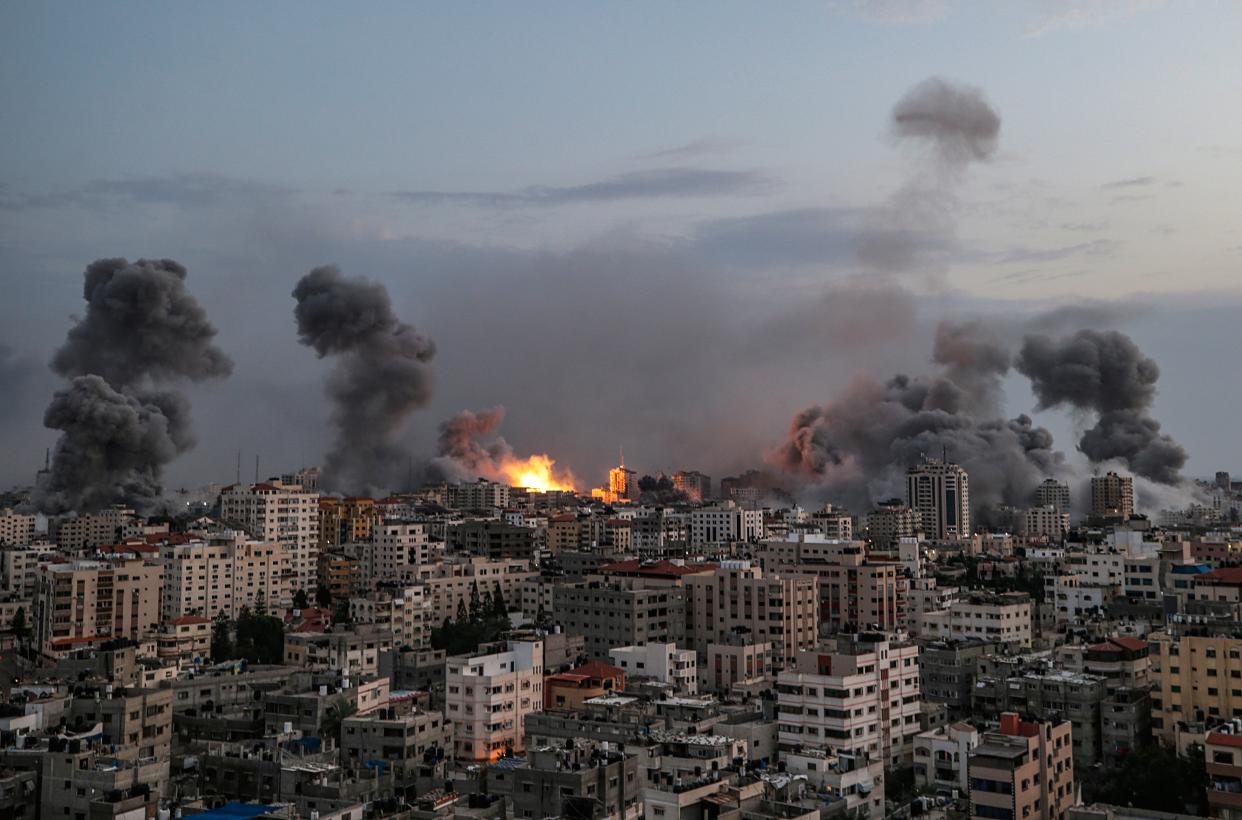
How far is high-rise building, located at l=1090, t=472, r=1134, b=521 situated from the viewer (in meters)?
88.3

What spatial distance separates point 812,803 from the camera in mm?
17703

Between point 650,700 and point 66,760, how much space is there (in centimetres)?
1117

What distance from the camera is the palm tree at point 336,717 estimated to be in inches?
901

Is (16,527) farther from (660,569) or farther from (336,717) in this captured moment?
(336,717)

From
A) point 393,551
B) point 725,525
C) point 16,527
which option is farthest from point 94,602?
point 725,525

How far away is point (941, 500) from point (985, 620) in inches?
1919

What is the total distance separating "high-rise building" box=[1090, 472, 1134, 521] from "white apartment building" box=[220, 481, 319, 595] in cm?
5476

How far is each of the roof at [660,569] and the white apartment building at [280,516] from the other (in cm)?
1804

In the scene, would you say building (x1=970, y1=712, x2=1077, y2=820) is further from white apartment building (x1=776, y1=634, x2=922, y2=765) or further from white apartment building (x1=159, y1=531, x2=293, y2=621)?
white apartment building (x1=159, y1=531, x2=293, y2=621)

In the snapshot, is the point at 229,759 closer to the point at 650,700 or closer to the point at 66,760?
the point at 66,760

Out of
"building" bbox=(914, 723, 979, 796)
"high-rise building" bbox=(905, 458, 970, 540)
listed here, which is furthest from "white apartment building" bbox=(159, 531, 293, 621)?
"high-rise building" bbox=(905, 458, 970, 540)

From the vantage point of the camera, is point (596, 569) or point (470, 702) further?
point (596, 569)

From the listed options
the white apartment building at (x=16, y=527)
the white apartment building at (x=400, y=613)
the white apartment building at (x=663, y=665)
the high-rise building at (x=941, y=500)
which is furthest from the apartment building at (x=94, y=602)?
the high-rise building at (x=941, y=500)

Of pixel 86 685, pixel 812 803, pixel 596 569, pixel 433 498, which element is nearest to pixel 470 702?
pixel 86 685
